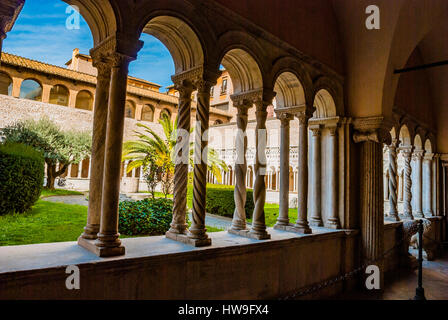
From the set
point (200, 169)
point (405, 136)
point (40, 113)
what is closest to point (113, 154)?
point (200, 169)

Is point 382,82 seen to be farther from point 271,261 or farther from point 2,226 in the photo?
point 2,226

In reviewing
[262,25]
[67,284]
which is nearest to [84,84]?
[262,25]

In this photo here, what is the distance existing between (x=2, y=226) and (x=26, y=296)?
3.87m

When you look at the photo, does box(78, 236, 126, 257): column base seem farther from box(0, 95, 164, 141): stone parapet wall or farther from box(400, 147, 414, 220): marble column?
box(0, 95, 164, 141): stone parapet wall

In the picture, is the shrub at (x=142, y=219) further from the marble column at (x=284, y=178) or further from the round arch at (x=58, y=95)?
the round arch at (x=58, y=95)

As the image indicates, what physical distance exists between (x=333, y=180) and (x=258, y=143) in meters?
1.74

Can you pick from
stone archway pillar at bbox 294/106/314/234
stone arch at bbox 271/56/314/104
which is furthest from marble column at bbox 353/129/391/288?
stone arch at bbox 271/56/314/104

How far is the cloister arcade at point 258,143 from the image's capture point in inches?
100

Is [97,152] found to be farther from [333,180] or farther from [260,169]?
[333,180]

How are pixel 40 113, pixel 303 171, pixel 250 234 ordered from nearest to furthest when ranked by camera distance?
pixel 250 234 < pixel 303 171 < pixel 40 113

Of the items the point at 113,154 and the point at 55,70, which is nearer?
the point at 113,154

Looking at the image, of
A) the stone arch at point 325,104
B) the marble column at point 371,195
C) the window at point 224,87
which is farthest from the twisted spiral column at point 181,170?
the window at point 224,87

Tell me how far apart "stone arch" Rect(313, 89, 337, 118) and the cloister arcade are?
0.02 metres

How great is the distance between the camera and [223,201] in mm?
8961
